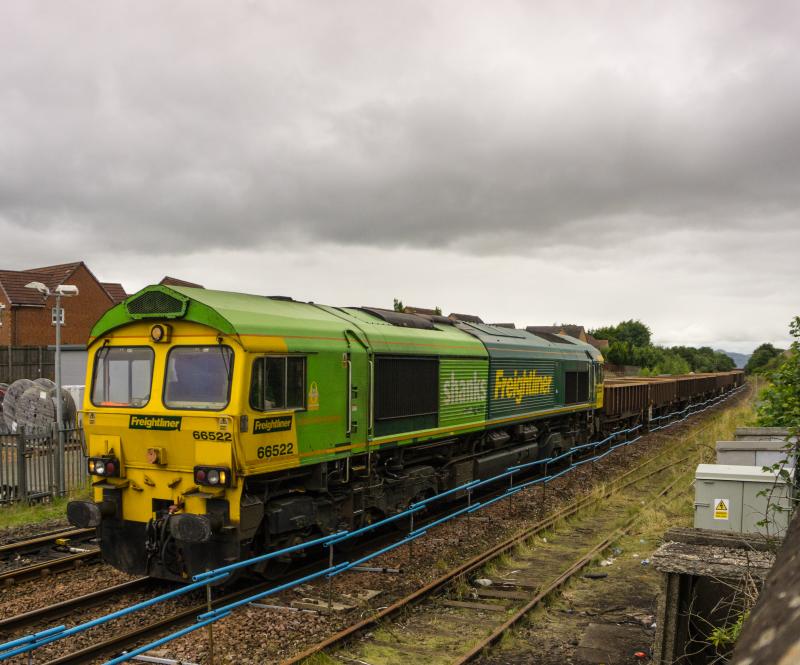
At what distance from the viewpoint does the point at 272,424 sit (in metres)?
8.34

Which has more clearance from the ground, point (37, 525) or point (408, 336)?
point (408, 336)

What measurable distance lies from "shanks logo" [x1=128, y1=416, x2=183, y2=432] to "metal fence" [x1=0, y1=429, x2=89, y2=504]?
6.04 metres

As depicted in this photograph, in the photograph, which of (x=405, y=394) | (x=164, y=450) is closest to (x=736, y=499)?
(x=405, y=394)

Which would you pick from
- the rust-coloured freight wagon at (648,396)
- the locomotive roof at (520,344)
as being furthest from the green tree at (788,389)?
the rust-coloured freight wagon at (648,396)

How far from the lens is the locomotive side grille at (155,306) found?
8.48m

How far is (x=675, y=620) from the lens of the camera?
5988mm

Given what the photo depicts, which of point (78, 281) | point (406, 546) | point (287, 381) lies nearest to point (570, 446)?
point (406, 546)

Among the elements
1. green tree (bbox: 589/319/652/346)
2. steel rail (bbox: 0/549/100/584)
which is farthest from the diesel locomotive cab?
green tree (bbox: 589/319/652/346)

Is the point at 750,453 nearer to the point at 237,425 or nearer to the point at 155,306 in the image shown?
the point at 237,425

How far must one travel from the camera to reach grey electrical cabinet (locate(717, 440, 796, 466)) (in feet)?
36.3

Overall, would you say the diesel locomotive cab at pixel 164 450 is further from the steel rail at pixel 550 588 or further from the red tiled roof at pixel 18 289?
the red tiled roof at pixel 18 289

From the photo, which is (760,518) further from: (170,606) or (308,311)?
(170,606)

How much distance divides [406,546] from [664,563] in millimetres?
5910

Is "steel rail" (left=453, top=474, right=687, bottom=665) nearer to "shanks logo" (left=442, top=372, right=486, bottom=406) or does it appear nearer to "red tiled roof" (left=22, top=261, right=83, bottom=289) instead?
"shanks logo" (left=442, top=372, right=486, bottom=406)
